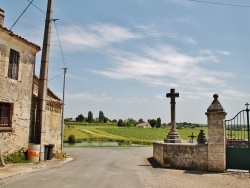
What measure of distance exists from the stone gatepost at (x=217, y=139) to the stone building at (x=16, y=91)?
10.5 metres

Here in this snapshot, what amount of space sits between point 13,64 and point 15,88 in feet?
4.48

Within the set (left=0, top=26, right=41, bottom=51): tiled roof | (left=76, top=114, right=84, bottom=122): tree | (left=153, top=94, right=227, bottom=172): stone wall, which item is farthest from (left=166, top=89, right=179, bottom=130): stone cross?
(left=76, top=114, right=84, bottom=122): tree

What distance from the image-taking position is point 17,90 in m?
16.9

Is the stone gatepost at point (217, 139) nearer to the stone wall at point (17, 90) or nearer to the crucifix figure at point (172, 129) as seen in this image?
the crucifix figure at point (172, 129)

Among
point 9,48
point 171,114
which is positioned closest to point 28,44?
point 9,48

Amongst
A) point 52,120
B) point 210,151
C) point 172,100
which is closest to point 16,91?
point 52,120

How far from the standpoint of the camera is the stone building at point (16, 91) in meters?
15.8

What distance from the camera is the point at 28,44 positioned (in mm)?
17656

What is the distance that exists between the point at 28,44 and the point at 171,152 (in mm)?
10414

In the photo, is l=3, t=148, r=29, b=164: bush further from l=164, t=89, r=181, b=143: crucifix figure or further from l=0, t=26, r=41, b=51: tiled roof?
l=164, t=89, r=181, b=143: crucifix figure

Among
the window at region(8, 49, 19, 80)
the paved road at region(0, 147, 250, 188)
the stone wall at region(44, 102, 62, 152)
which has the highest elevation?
the window at region(8, 49, 19, 80)

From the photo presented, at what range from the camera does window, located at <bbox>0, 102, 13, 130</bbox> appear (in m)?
15.8

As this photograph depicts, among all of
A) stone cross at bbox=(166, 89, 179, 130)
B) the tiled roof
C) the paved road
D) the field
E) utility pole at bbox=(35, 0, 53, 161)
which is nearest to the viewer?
the paved road

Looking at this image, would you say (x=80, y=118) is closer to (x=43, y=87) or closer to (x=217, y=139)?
(x=43, y=87)
